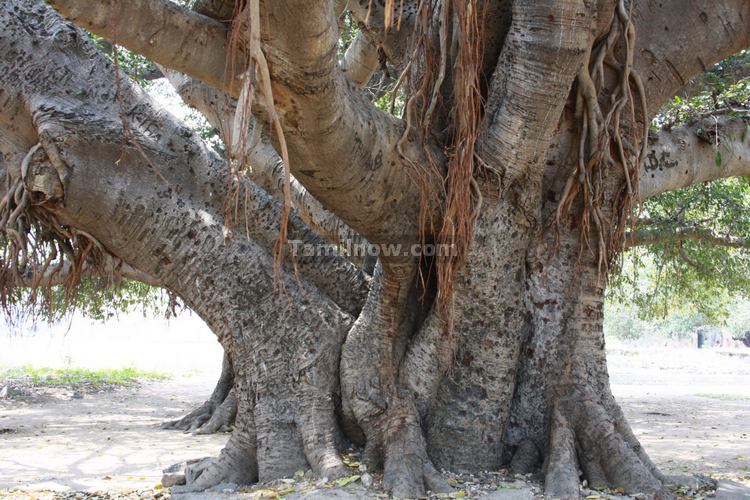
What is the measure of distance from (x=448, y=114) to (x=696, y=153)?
2.33 meters

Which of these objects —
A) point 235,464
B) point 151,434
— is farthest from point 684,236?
point 235,464

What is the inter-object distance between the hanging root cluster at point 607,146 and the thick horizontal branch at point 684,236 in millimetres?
4577

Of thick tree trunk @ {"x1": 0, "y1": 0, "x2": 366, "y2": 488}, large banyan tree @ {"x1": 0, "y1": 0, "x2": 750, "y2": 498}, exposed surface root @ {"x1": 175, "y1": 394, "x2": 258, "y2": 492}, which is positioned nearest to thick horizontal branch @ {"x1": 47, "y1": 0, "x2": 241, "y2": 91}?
large banyan tree @ {"x1": 0, "y1": 0, "x2": 750, "y2": 498}

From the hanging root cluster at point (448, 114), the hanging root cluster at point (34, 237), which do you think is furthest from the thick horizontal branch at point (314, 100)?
the hanging root cluster at point (34, 237)

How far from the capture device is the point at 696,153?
4.85 meters

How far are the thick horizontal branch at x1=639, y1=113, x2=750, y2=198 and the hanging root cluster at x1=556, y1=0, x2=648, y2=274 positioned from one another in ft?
3.55

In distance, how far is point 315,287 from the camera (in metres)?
3.74

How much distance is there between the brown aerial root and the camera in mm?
3117

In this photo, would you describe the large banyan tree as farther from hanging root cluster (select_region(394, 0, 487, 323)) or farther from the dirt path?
the dirt path

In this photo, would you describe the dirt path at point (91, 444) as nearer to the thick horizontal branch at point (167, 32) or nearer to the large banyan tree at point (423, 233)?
the large banyan tree at point (423, 233)

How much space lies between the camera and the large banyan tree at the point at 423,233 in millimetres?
3203

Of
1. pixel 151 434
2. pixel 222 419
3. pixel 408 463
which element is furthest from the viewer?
pixel 222 419

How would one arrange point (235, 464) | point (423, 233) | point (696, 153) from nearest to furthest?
point (423, 233) < point (235, 464) < point (696, 153)

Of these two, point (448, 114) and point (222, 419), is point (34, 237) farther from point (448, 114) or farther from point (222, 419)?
point (222, 419)
